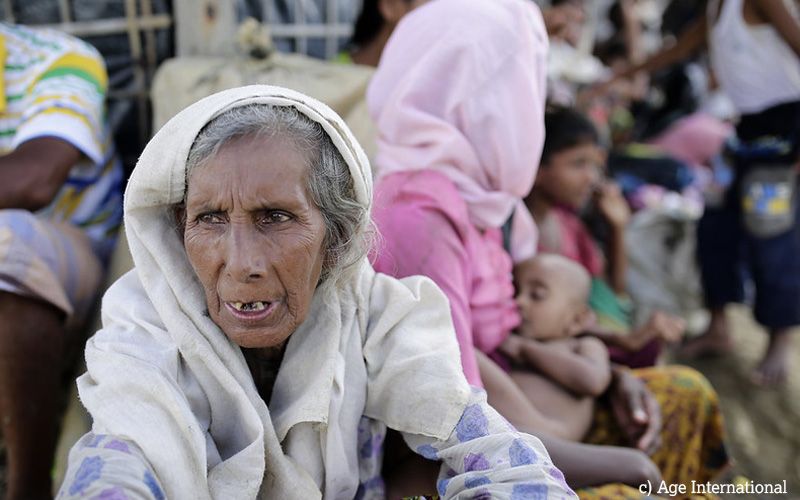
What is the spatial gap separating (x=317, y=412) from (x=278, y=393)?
0.14 metres

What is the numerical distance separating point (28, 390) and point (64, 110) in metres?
0.99

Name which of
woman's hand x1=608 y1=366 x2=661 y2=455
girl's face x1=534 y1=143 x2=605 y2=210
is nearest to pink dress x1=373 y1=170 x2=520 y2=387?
woman's hand x1=608 y1=366 x2=661 y2=455

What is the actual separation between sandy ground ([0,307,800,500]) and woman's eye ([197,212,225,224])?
1.76 m

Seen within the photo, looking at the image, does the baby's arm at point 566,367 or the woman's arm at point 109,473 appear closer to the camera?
the woman's arm at point 109,473

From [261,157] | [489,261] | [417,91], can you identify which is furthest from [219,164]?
[489,261]

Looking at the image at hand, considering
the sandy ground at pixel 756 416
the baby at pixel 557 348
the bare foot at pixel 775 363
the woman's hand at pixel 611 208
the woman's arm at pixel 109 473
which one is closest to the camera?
the woman's arm at pixel 109 473

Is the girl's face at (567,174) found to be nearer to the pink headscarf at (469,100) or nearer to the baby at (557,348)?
the baby at (557,348)

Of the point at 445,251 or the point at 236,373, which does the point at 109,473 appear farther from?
the point at 445,251

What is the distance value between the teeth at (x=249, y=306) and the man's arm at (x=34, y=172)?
3.98 feet

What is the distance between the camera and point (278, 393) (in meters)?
1.54

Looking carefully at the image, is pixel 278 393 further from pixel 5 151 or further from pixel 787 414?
pixel 787 414

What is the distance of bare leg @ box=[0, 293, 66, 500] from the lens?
203 cm

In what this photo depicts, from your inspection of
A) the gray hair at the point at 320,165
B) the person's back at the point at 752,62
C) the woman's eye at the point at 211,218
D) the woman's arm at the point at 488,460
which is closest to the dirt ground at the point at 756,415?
the person's back at the point at 752,62

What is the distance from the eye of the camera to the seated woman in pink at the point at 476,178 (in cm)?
195
